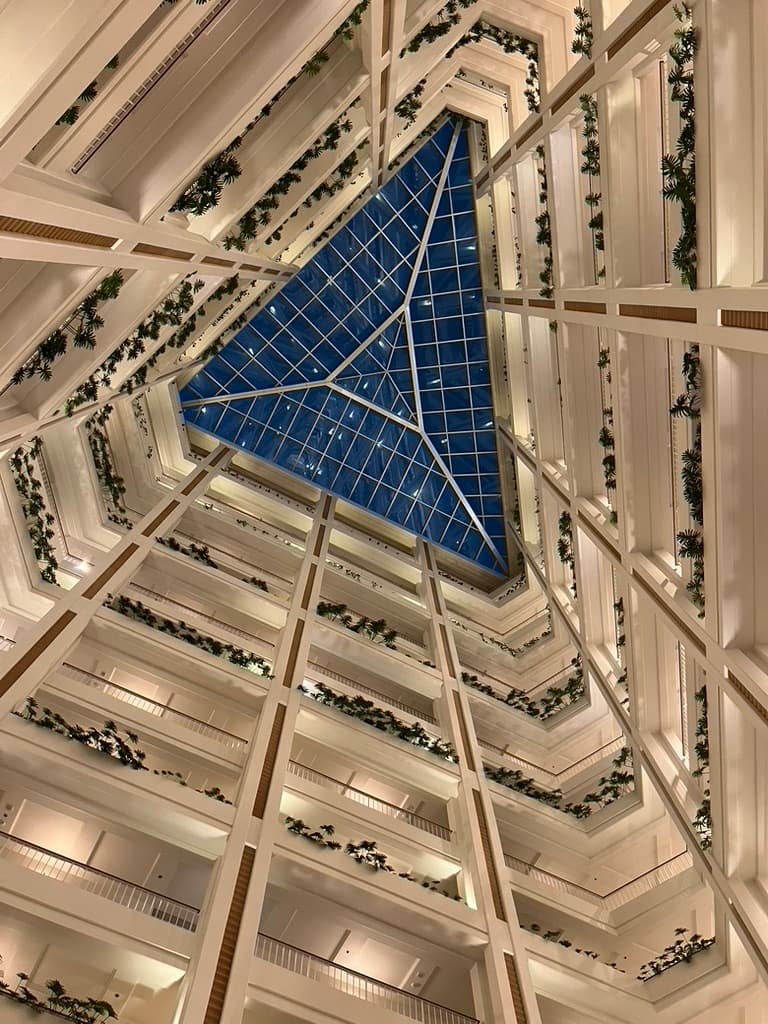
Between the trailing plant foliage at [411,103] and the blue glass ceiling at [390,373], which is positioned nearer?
the trailing plant foliage at [411,103]

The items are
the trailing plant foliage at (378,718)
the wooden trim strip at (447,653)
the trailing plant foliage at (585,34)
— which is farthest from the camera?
the wooden trim strip at (447,653)

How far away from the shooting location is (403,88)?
1891cm

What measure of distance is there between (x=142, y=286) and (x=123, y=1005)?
13430mm

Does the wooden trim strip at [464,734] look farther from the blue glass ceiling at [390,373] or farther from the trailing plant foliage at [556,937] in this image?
the blue glass ceiling at [390,373]

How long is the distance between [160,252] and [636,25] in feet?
30.2

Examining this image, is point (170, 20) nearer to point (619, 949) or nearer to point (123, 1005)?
point (123, 1005)

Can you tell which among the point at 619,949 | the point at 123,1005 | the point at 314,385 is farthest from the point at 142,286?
the point at 619,949

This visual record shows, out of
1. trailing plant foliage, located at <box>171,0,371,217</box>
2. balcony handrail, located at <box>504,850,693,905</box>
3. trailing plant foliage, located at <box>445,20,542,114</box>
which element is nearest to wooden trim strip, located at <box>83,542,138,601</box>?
trailing plant foliage, located at <box>171,0,371,217</box>

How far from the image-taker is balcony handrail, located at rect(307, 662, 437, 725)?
67.1ft

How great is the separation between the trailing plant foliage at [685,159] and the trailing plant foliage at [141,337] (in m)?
10.2

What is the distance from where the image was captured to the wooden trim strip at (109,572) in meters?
17.0

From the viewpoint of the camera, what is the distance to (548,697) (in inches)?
934

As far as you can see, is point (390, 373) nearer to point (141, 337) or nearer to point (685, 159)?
point (141, 337)

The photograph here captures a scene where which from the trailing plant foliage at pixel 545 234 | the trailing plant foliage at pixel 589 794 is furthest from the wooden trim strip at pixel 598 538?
the trailing plant foliage at pixel 589 794
